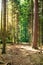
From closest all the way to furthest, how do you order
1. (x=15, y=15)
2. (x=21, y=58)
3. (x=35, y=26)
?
(x=21, y=58)
(x=35, y=26)
(x=15, y=15)

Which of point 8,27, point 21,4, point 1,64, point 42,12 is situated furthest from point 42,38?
point 1,64

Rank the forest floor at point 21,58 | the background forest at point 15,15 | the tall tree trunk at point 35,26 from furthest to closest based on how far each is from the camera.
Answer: the background forest at point 15,15
the tall tree trunk at point 35,26
the forest floor at point 21,58

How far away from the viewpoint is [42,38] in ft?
65.5

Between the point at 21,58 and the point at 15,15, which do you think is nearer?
the point at 21,58

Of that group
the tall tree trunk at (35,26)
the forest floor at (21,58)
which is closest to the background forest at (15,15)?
the tall tree trunk at (35,26)

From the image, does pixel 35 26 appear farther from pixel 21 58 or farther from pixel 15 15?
pixel 15 15

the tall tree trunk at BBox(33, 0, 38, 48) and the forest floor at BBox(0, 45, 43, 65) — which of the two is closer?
the forest floor at BBox(0, 45, 43, 65)

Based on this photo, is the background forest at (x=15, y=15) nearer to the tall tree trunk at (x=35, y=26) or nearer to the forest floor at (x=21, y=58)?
the tall tree trunk at (x=35, y=26)

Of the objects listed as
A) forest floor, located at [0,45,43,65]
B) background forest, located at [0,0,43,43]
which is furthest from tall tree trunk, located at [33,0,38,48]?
background forest, located at [0,0,43,43]

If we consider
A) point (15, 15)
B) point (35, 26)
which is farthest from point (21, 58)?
point (15, 15)

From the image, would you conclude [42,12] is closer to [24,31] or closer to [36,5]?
[36,5]

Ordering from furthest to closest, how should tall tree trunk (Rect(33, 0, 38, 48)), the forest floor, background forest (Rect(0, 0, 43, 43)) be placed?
1. background forest (Rect(0, 0, 43, 43))
2. tall tree trunk (Rect(33, 0, 38, 48))
3. the forest floor

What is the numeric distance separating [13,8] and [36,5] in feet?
25.5

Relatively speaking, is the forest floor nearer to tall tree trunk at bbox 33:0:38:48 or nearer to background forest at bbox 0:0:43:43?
tall tree trunk at bbox 33:0:38:48
